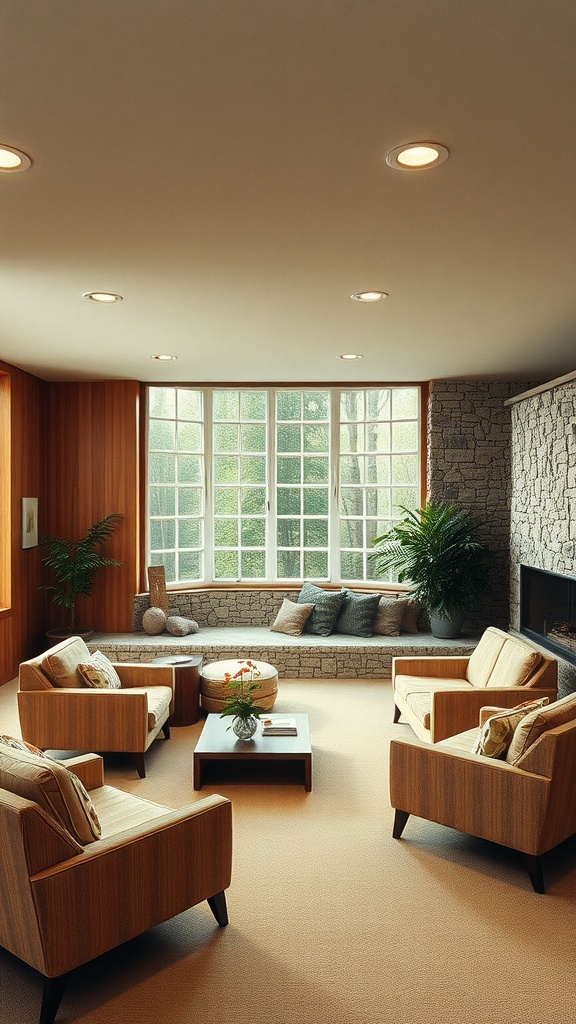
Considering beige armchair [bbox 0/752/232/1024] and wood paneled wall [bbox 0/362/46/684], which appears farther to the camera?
wood paneled wall [bbox 0/362/46/684]

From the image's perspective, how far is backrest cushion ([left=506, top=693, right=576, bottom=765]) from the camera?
3207mm

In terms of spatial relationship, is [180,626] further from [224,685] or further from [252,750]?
[252,750]

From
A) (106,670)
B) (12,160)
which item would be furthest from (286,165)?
(106,670)

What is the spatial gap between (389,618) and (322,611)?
25.9 inches

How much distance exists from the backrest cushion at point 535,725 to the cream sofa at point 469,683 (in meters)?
0.91

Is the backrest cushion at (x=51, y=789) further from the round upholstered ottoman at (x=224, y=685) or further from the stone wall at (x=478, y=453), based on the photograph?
the stone wall at (x=478, y=453)

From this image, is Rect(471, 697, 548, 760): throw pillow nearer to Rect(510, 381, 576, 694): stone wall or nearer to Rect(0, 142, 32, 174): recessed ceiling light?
Rect(510, 381, 576, 694): stone wall

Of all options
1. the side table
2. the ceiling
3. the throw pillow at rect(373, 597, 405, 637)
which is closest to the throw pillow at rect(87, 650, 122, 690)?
the side table

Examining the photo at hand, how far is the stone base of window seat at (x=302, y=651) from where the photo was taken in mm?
6609

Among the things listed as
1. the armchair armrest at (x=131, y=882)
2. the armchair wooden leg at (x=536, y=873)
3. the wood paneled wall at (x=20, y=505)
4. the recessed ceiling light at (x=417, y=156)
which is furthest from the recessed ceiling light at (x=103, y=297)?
the armchair wooden leg at (x=536, y=873)

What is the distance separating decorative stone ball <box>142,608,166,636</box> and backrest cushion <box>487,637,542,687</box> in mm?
3433

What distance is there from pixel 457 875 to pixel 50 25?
3.44 meters

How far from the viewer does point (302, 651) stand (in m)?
6.73

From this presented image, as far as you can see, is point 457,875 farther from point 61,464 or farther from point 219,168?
point 61,464
